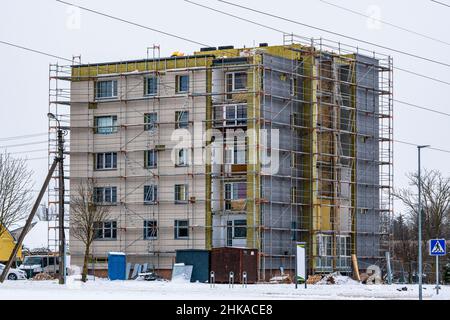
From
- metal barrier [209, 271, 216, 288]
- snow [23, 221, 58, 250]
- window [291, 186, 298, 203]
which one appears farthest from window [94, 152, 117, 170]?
snow [23, 221, 58, 250]

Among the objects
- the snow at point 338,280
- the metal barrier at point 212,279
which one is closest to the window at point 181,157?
the metal barrier at point 212,279

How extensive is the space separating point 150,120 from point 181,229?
827cm

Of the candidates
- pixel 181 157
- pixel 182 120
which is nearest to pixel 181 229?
pixel 181 157

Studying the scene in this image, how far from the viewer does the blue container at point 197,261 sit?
220ft

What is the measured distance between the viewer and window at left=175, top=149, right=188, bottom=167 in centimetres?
7556

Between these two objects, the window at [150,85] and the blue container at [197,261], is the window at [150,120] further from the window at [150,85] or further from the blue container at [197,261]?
the blue container at [197,261]

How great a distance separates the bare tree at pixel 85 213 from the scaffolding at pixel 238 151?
107 cm

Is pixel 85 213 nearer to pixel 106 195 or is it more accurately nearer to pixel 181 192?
pixel 106 195

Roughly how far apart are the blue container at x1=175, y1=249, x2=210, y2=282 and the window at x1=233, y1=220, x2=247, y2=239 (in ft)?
17.8

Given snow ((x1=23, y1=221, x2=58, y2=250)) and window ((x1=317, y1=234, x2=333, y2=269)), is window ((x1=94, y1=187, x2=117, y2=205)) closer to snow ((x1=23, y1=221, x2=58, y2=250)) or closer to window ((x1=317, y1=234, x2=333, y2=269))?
window ((x1=317, y1=234, x2=333, y2=269))

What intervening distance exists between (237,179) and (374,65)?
15.3 metres

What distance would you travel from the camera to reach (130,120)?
77.5 metres
